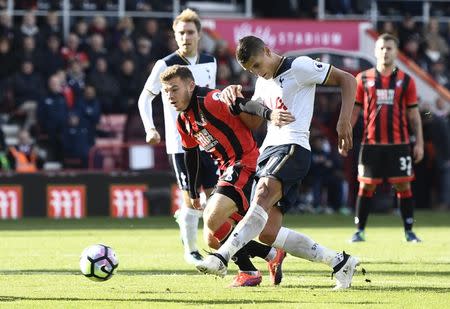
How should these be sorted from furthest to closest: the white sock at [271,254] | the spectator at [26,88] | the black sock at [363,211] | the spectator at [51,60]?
the spectator at [51,60], the spectator at [26,88], the black sock at [363,211], the white sock at [271,254]

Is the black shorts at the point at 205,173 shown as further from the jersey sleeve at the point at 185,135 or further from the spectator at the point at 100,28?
the spectator at the point at 100,28

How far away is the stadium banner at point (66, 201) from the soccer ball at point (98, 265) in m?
11.1

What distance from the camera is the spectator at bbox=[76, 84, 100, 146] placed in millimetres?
21500

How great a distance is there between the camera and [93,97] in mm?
21656

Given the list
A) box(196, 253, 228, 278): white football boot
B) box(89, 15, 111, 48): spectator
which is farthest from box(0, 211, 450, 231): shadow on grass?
box(196, 253, 228, 278): white football boot

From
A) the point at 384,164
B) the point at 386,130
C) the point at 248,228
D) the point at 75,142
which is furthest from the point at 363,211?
the point at 75,142

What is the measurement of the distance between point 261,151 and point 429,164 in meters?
14.0

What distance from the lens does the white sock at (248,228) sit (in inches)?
341

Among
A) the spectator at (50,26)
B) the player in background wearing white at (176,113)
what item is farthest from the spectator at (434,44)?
the player in background wearing white at (176,113)

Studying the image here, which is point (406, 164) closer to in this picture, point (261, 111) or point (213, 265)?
point (261, 111)

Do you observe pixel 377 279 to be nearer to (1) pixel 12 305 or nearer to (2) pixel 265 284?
(2) pixel 265 284

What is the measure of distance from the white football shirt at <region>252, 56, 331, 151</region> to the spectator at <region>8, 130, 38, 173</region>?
12271 millimetres

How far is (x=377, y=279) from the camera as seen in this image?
9.95 meters

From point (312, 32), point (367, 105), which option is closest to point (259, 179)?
point (367, 105)
